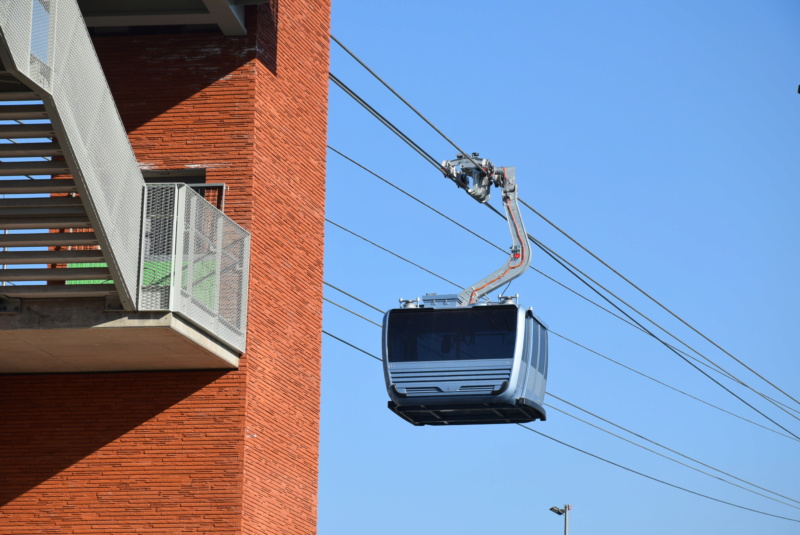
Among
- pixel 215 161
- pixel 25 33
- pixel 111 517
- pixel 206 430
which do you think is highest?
pixel 215 161

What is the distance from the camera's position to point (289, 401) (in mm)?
19609

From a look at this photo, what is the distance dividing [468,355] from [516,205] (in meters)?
4.03

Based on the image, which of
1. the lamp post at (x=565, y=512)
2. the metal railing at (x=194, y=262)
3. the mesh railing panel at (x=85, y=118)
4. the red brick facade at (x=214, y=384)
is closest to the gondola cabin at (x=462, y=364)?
the red brick facade at (x=214, y=384)

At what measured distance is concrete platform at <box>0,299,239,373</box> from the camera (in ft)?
54.0

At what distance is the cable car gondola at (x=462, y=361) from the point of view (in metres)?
22.5

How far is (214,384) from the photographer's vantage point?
60.2ft

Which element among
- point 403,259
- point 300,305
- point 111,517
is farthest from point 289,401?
point 403,259

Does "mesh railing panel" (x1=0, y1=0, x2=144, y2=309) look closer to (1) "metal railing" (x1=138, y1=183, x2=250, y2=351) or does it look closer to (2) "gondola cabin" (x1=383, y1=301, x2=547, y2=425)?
(1) "metal railing" (x1=138, y1=183, x2=250, y2=351)

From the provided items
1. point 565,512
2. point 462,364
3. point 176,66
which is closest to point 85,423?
point 176,66

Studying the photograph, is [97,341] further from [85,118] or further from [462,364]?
[462,364]

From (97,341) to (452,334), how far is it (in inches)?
296

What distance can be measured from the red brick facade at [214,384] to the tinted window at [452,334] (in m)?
2.74

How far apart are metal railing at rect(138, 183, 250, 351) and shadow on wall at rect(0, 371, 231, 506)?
1106mm

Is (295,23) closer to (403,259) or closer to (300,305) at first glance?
(300,305)
